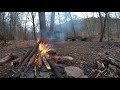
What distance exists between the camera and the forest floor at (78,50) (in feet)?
10.8

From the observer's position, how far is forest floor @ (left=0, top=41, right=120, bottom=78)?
3.29 m

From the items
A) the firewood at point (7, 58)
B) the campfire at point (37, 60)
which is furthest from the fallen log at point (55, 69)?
the firewood at point (7, 58)

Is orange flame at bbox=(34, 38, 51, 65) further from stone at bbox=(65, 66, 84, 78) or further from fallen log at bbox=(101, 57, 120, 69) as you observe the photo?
fallen log at bbox=(101, 57, 120, 69)

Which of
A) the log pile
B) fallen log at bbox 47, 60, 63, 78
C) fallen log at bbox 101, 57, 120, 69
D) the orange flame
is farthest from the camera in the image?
the orange flame

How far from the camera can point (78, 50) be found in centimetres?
344

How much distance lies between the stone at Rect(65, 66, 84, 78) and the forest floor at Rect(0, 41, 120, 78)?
83 millimetres

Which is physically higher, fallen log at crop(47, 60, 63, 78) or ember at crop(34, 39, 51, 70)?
ember at crop(34, 39, 51, 70)

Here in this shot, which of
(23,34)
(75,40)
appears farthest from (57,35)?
(23,34)

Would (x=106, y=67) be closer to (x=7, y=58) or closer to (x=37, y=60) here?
(x=37, y=60)

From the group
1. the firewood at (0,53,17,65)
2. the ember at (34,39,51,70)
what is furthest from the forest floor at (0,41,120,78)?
the ember at (34,39,51,70)
